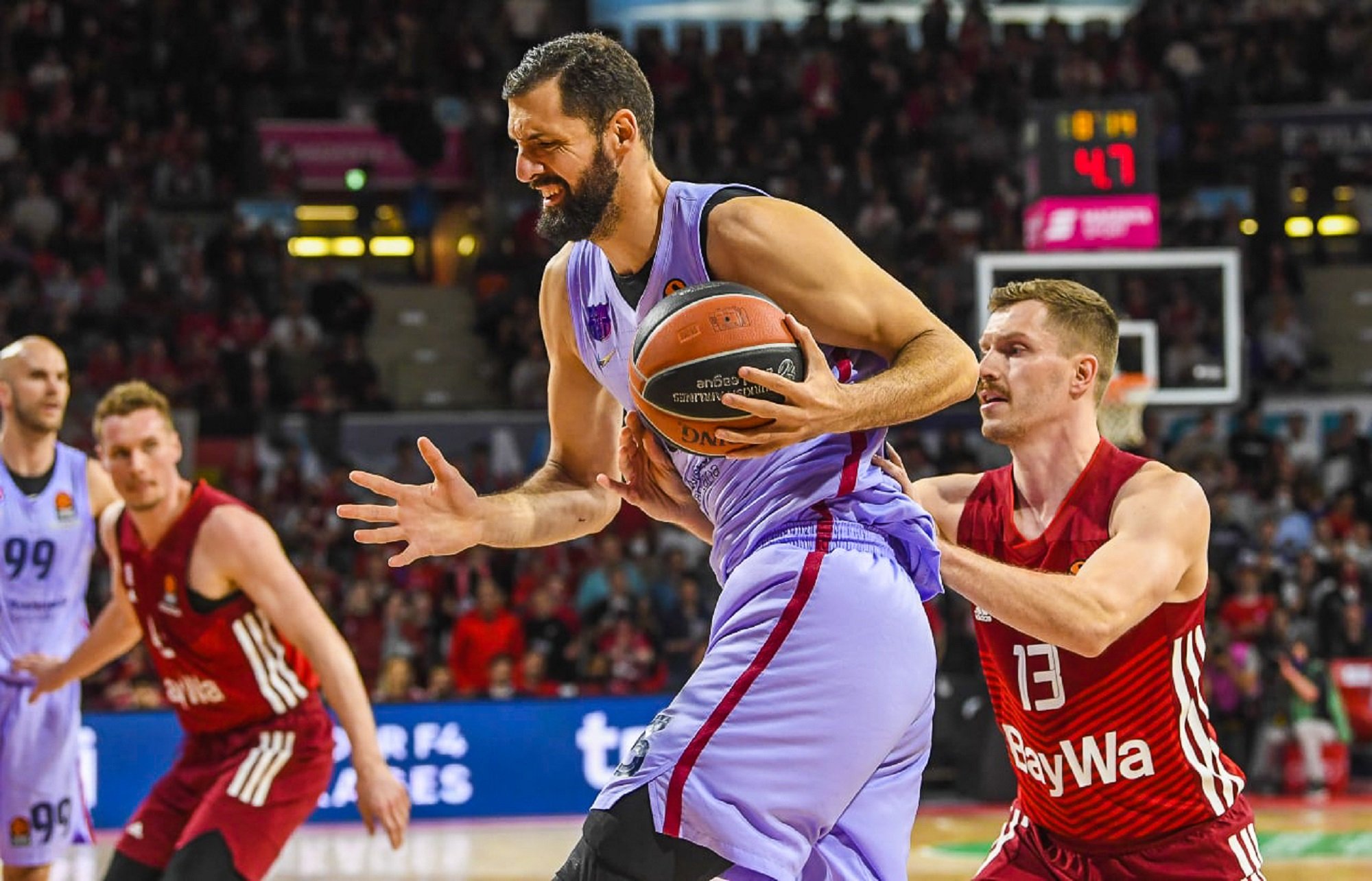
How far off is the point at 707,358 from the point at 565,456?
0.94 metres

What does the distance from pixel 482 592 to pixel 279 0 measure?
383 inches

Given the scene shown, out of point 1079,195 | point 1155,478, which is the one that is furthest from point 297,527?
point 1155,478

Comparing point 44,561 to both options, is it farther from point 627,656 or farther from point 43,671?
point 627,656

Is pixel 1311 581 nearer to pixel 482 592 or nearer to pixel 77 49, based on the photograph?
pixel 482 592

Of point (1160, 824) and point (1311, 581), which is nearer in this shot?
point (1160, 824)

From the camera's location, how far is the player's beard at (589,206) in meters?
3.18

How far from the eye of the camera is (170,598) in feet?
15.4

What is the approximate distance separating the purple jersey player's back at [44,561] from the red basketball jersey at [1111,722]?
4.23 meters

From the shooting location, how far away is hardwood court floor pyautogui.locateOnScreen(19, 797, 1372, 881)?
26.5ft

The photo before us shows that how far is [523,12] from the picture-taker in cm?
1912

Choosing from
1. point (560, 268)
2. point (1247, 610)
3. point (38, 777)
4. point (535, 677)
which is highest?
point (560, 268)

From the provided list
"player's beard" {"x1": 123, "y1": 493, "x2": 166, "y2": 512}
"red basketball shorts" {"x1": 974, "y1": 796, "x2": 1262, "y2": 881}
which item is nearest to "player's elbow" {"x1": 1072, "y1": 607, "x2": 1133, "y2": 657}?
"red basketball shorts" {"x1": 974, "y1": 796, "x2": 1262, "y2": 881}

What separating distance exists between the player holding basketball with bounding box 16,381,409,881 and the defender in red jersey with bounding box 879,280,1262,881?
166 centimetres

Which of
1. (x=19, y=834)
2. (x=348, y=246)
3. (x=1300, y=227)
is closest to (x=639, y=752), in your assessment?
(x=19, y=834)
